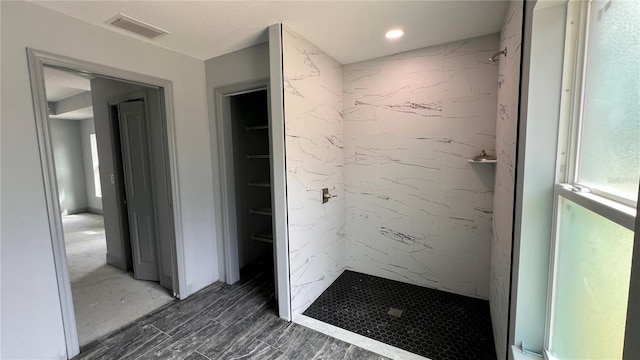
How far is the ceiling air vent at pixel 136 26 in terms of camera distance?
1824 mm

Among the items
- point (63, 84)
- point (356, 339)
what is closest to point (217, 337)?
point (356, 339)

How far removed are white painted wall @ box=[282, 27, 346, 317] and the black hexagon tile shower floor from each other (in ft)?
0.88

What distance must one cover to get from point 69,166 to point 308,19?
7.68 meters

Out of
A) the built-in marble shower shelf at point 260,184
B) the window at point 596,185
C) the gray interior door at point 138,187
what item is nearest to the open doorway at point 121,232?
the gray interior door at point 138,187

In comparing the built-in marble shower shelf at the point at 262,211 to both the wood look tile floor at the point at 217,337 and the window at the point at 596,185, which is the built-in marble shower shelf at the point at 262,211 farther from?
the window at the point at 596,185

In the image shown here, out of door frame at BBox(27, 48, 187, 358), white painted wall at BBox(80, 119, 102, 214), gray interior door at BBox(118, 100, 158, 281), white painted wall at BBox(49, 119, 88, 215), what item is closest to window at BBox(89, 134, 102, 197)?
white painted wall at BBox(80, 119, 102, 214)

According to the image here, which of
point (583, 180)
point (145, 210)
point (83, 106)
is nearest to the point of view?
point (583, 180)

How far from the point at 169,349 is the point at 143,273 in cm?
144

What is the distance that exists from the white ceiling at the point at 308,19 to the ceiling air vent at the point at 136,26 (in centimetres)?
5

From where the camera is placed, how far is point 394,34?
7.18 ft

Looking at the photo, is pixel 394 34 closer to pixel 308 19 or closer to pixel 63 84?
pixel 308 19

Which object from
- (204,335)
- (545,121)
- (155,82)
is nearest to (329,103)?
(155,82)

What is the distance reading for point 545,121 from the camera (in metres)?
1.14

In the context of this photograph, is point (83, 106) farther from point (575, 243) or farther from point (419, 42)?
point (575, 243)
